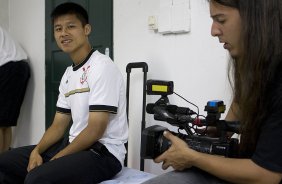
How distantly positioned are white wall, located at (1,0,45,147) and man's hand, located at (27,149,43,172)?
1.39 m

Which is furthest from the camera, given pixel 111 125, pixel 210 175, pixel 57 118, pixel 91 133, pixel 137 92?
pixel 137 92

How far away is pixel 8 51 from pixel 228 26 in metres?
2.28

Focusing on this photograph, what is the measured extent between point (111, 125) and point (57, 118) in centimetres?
42

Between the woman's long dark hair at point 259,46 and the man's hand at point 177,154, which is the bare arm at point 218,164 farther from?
→ the woman's long dark hair at point 259,46

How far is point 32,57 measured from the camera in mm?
2953

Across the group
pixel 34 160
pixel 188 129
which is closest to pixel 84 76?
pixel 34 160

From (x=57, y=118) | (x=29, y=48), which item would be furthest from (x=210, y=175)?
(x=29, y=48)

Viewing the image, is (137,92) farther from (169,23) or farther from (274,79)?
(274,79)

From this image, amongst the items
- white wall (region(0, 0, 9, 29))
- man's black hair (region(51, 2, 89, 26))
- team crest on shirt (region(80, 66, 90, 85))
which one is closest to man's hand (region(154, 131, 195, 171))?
team crest on shirt (region(80, 66, 90, 85))

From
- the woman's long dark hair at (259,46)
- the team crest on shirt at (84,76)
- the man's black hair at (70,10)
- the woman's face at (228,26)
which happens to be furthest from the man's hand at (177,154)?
the man's black hair at (70,10)

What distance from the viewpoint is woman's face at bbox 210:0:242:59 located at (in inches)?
35.7

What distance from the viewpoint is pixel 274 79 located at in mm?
871

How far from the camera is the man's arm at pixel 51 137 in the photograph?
1.52 metres

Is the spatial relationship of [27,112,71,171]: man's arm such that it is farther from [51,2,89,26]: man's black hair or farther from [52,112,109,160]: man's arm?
[51,2,89,26]: man's black hair
